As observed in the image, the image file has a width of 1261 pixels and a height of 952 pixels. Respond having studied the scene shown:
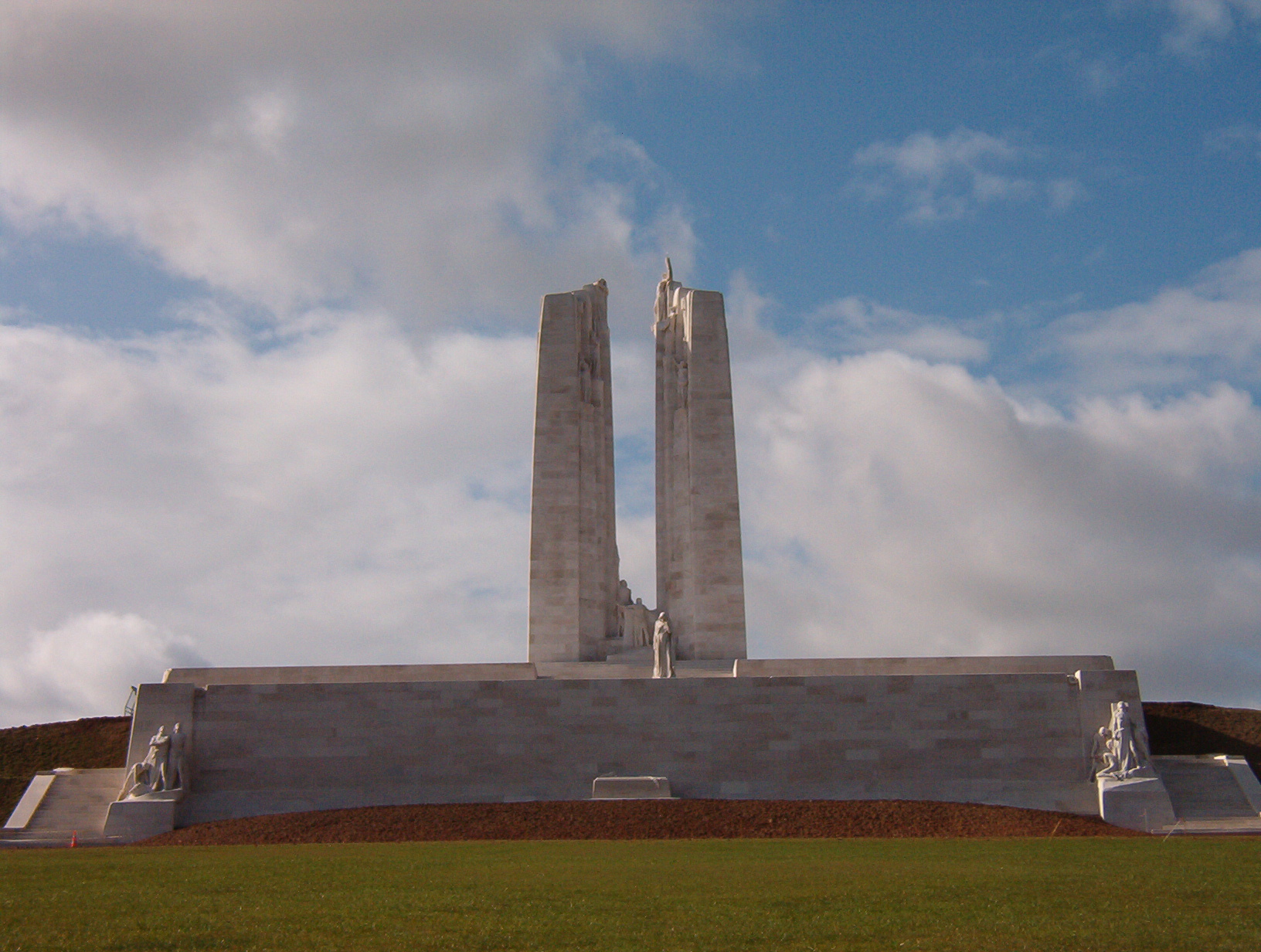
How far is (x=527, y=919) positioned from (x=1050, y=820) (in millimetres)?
14667

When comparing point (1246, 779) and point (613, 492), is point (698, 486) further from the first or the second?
point (1246, 779)

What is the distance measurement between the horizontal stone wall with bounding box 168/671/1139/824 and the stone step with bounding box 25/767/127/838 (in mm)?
1805

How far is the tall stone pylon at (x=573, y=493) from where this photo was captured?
33750mm

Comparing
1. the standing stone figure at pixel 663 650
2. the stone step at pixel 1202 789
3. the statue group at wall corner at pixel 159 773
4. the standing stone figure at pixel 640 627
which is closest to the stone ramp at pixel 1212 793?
the stone step at pixel 1202 789

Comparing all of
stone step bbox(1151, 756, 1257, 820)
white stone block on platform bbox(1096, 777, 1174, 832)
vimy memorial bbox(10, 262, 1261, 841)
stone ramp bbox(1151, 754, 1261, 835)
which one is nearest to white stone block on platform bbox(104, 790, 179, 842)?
vimy memorial bbox(10, 262, 1261, 841)

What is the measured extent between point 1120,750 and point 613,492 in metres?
16.8

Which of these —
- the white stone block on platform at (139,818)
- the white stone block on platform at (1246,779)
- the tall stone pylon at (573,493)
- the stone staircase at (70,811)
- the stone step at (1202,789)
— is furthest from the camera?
the tall stone pylon at (573,493)

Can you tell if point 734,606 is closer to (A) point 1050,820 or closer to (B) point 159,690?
(A) point 1050,820

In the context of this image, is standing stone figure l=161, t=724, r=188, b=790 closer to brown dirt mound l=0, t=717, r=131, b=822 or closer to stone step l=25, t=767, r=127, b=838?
stone step l=25, t=767, r=127, b=838

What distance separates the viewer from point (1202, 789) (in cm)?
2475

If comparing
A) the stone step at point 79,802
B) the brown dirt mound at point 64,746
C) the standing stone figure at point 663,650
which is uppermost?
the standing stone figure at point 663,650

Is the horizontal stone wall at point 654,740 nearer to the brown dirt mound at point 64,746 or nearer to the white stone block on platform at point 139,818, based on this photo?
the white stone block on platform at point 139,818

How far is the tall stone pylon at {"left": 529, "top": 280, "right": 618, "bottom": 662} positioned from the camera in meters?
33.8

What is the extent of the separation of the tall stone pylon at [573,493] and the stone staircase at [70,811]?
11816mm
